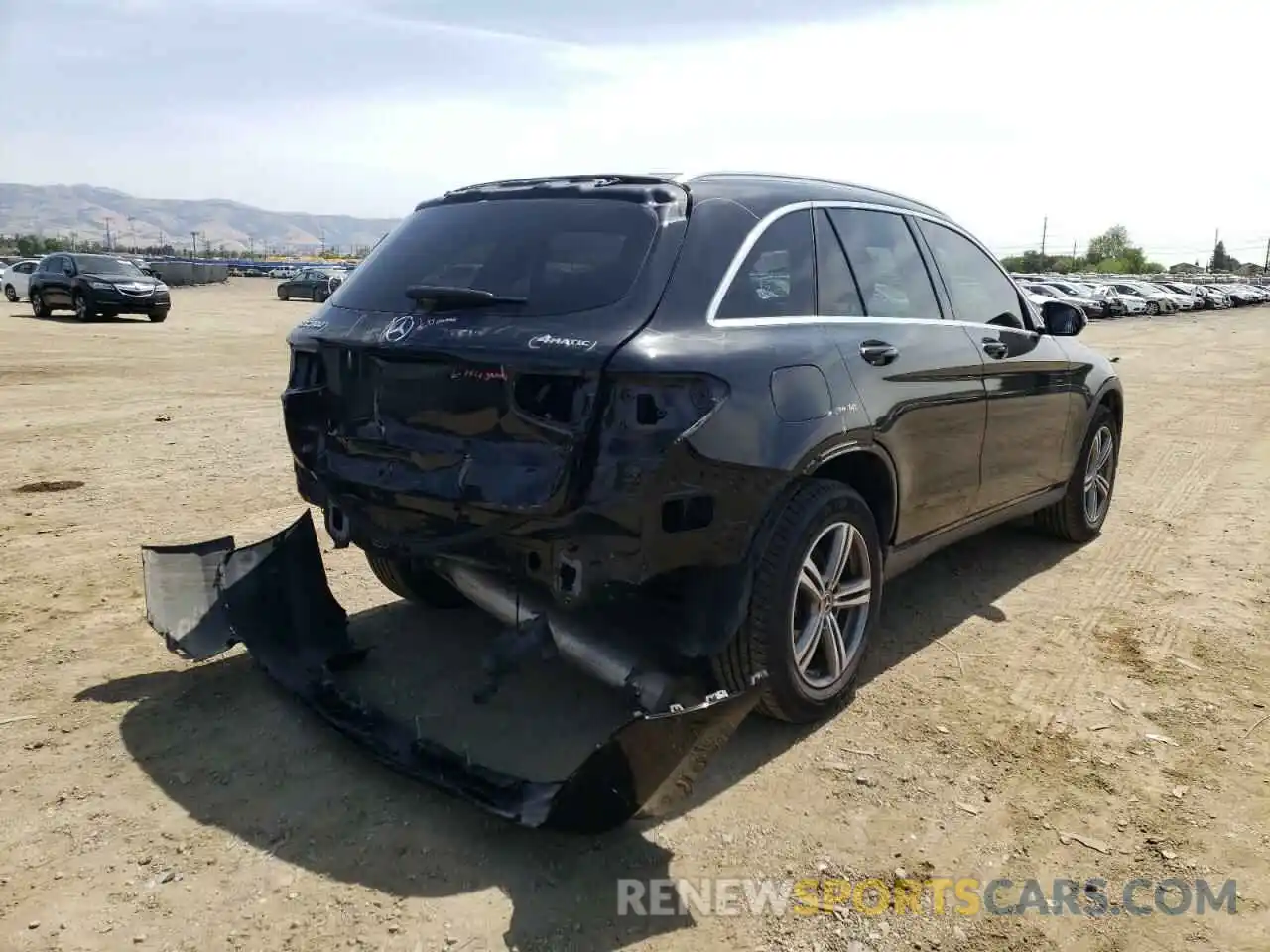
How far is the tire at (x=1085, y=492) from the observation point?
18.1 ft

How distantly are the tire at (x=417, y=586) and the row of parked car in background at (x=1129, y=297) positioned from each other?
31.8 m

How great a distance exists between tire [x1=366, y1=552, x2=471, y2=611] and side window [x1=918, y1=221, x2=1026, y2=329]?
2619 mm

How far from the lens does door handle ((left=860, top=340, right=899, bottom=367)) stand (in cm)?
355

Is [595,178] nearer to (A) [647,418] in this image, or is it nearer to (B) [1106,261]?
(A) [647,418]

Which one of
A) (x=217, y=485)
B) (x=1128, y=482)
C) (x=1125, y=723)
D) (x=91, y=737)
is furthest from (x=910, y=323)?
(x=217, y=485)

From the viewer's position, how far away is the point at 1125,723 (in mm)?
3473

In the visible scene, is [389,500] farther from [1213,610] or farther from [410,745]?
[1213,610]

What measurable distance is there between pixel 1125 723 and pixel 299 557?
3215 mm

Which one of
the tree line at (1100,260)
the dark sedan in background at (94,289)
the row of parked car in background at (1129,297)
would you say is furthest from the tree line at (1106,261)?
the dark sedan in background at (94,289)

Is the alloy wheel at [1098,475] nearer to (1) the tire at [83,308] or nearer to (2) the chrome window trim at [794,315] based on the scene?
(2) the chrome window trim at [794,315]

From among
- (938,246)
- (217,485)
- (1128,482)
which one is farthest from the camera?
(1128,482)

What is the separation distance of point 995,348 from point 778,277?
163 centimetres

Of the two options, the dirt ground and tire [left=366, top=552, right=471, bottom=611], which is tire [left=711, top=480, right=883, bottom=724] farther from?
tire [left=366, top=552, right=471, bottom=611]

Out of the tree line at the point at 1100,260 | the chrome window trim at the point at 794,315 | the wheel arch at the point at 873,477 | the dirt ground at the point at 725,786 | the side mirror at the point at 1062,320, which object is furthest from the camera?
the tree line at the point at 1100,260
